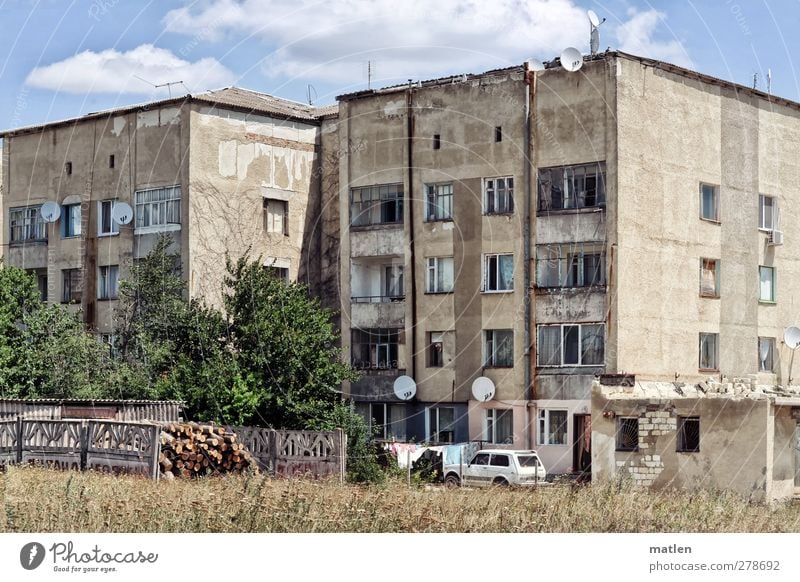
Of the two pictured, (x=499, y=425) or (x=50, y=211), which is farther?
(x=50, y=211)

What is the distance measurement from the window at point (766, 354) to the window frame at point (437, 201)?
12072mm

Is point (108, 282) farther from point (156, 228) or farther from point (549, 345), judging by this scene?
point (549, 345)

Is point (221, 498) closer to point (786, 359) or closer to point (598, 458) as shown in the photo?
point (598, 458)

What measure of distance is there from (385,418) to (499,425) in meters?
4.34

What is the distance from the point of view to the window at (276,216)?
47969mm

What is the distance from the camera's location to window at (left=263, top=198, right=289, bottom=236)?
48.0m

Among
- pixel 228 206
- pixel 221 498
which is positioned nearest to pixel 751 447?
→ pixel 221 498

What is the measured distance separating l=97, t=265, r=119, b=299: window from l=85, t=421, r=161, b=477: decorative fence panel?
22.4 meters

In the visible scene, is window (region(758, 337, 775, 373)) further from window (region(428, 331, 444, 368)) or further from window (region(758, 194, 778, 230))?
window (region(428, 331, 444, 368))

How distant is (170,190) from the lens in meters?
46.9

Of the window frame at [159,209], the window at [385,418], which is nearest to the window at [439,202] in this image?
the window at [385,418]

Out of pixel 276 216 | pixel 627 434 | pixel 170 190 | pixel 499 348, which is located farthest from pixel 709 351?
pixel 170 190
